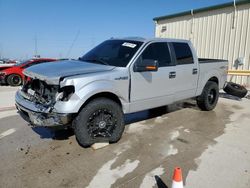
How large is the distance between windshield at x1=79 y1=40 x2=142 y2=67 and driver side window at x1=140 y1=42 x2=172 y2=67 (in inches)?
8.2

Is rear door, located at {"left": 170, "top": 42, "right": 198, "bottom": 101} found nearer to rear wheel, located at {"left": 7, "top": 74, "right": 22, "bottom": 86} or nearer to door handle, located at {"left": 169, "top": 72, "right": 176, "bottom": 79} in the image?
door handle, located at {"left": 169, "top": 72, "right": 176, "bottom": 79}

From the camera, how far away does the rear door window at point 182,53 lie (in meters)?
5.15

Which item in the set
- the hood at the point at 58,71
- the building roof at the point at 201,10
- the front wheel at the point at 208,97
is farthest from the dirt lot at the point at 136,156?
the building roof at the point at 201,10

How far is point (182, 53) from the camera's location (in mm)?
5312

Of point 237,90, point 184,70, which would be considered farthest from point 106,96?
point 237,90

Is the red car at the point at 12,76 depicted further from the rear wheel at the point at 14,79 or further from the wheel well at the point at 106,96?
the wheel well at the point at 106,96

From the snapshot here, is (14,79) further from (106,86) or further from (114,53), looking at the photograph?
(106,86)

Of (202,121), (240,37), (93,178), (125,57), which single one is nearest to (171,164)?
(93,178)

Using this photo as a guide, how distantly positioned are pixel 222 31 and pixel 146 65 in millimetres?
9349

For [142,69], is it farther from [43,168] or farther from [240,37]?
[240,37]

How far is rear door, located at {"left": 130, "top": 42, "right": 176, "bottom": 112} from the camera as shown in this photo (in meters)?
4.25

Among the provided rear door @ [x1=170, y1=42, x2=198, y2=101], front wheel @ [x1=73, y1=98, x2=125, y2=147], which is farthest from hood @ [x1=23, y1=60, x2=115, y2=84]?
rear door @ [x1=170, y1=42, x2=198, y2=101]

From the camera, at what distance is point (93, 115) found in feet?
12.1

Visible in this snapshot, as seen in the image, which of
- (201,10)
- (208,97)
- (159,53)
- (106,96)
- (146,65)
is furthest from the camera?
A: (201,10)
